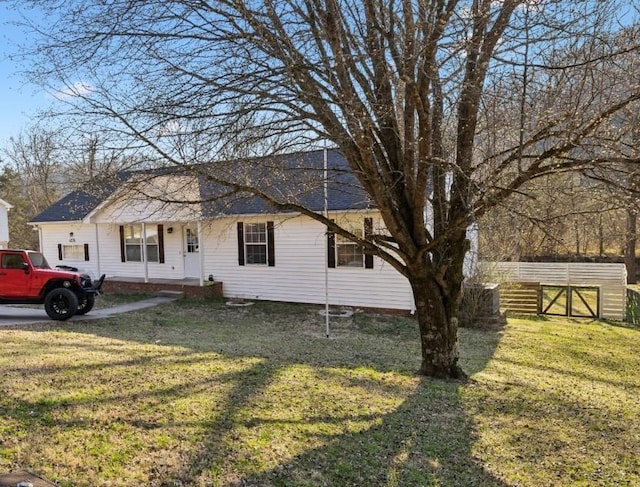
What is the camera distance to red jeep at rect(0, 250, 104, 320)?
1067 centimetres

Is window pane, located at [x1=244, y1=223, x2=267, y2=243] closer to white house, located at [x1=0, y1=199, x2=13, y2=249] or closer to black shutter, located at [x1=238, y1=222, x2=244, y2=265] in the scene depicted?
black shutter, located at [x1=238, y1=222, x2=244, y2=265]

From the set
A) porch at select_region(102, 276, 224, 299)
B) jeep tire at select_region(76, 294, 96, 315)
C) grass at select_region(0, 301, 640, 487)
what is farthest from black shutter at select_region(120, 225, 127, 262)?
grass at select_region(0, 301, 640, 487)

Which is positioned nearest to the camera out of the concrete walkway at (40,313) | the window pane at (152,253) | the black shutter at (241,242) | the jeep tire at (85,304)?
the concrete walkway at (40,313)

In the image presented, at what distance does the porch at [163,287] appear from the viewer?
50.2 feet

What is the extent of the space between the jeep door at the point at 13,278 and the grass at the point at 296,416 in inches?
92.7

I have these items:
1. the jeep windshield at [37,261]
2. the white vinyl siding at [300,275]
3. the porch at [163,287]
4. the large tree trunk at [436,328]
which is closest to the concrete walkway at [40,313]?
the porch at [163,287]

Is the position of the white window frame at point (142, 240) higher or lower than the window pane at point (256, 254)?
higher

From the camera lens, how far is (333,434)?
415 cm

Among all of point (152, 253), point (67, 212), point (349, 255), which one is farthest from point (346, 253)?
point (67, 212)

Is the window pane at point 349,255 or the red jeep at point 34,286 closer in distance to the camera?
the red jeep at point 34,286

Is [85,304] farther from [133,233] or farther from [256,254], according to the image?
[133,233]

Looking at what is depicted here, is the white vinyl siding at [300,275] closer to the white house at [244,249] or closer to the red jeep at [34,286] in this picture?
the white house at [244,249]

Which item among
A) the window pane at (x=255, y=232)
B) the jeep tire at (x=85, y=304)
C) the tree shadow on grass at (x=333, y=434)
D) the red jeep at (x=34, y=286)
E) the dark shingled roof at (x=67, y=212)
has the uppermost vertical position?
the dark shingled roof at (x=67, y=212)

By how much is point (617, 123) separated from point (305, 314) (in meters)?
9.08
